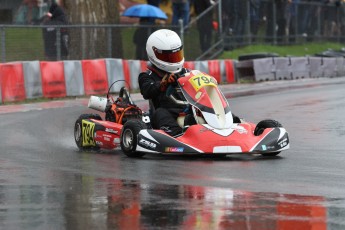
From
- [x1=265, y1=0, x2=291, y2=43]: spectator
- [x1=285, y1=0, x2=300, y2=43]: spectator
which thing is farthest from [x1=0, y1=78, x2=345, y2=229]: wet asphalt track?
[x1=285, y1=0, x2=300, y2=43]: spectator

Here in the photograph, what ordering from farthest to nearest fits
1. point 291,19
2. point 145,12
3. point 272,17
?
point 291,19 < point 272,17 < point 145,12

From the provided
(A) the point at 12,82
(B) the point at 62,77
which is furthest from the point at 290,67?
(A) the point at 12,82

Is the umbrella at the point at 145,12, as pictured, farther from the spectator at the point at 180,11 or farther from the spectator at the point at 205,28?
the spectator at the point at 205,28

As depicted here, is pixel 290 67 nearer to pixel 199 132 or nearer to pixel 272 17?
pixel 272 17

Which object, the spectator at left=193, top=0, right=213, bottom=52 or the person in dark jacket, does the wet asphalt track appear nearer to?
the person in dark jacket

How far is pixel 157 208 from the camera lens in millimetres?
7578

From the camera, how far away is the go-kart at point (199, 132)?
10664 mm

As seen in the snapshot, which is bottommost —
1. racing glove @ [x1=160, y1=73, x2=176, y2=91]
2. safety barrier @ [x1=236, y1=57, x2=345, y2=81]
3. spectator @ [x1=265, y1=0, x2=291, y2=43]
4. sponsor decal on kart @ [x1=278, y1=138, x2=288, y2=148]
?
safety barrier @ [x1=236, y1=57, x2=345, y2=81]

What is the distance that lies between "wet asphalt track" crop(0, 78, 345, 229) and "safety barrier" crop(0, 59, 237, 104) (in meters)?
4.32

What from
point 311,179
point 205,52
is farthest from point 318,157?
point 205,52

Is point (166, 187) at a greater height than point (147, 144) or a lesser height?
greater

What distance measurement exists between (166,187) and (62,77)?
11609 millimetres

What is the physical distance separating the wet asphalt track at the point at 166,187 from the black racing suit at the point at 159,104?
39cm

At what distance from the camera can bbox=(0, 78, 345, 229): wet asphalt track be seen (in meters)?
7.11
